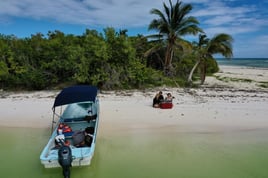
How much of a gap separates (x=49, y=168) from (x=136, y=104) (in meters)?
7.32

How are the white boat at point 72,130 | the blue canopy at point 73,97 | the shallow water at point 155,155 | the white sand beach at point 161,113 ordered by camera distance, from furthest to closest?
1. the white sand beach at point 161,113
2. the blue canopy at point 73,97
3. the shallow water at point 155,155
4. the white boat at point 72,130

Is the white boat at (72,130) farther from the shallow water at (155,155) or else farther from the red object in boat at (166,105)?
the red object in boat at (166,105)

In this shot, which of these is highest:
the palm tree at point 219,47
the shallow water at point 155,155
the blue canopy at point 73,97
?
the palm tree at point 219,47

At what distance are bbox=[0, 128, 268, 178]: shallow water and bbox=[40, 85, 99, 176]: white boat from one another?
2.09ft

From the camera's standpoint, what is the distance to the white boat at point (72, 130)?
20.4 feet

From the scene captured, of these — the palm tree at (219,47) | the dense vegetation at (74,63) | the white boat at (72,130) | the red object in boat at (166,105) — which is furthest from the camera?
the palm tree at (219,47)

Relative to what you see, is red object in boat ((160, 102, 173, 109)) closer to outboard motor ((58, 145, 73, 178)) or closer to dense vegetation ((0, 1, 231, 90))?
dense vegetation ((0, 1, 231, 90))

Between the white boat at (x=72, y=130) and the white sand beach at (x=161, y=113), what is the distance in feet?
3.28

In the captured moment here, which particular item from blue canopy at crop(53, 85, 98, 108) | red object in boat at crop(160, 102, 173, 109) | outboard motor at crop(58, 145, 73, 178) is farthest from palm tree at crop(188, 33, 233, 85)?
outboard motor at crop(58, 145, 73, 178)

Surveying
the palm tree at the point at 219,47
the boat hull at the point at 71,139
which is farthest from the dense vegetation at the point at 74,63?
the boat hull at the point at 71,139

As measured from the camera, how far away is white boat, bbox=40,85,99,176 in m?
6.22

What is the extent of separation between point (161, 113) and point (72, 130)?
16.2ft

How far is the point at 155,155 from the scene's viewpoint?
7.90 m

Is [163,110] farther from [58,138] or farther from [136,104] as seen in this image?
[58,138]
